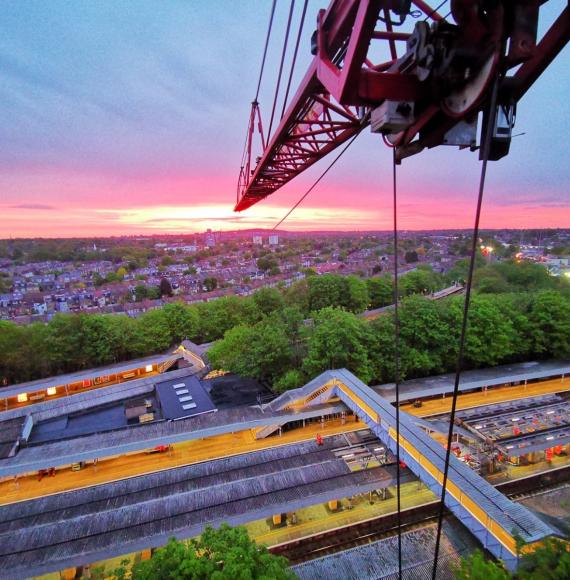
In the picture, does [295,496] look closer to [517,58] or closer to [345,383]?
[345,383]

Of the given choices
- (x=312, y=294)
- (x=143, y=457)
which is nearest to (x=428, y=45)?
(x=143, y=457)

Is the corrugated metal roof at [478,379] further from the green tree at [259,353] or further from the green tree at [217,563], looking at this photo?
the green tree at [217,563]

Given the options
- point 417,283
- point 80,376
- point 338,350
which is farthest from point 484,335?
point 80,376

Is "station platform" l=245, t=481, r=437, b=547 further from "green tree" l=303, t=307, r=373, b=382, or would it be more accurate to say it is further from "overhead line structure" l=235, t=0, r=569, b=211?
"overhead line structure" l=235, t=0, r=569, b=211

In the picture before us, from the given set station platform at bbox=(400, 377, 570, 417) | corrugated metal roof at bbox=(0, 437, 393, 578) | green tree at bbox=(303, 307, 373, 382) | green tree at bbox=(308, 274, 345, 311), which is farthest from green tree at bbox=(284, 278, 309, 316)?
corrugated metal roof at bbox=(0, 437, 393, 578)

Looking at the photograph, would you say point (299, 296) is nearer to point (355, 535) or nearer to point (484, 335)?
point (484, 335)

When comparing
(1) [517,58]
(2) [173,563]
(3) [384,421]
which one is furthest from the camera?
(3) [384,421]

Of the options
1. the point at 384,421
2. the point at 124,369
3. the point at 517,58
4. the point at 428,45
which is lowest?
the point at 124,369
